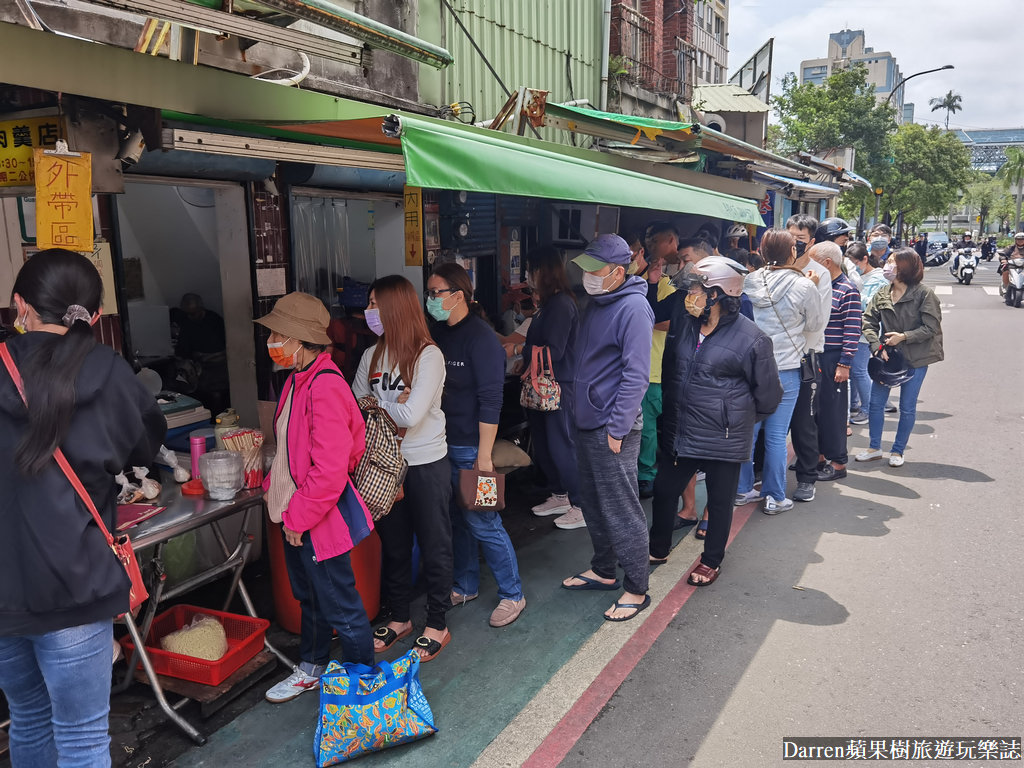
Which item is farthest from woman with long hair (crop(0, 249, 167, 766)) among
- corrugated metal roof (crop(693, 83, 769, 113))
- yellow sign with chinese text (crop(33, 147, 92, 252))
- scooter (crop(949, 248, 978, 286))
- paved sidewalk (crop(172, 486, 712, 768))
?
scooter (crop(949, 248, 978, 286))

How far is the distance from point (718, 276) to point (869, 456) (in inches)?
146

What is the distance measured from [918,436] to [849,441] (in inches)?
29.8

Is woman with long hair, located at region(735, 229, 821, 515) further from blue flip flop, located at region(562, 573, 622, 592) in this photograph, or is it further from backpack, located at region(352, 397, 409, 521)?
backpack, located at region(352, 397, 409, 521)

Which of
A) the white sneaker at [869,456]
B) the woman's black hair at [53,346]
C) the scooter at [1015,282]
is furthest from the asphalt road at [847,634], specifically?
the scooter at [1015,282]

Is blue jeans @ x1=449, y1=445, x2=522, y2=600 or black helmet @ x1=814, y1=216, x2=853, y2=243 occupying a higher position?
black helmet @ x1=814, y1=216, x2=853, y2=243

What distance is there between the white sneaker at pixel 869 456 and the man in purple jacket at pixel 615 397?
3725mm

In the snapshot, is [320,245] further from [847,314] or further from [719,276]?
[847,314]

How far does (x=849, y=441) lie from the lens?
765 cm

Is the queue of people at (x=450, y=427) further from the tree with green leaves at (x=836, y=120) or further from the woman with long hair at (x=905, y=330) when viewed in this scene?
the tree with green leaves at (x=836, y=120)

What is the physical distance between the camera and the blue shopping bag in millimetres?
2887

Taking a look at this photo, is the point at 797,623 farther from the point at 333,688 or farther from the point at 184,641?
the point at 184,641

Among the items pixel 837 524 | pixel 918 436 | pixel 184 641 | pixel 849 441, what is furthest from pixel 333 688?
pixel 918 436

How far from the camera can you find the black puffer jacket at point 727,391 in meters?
4.20

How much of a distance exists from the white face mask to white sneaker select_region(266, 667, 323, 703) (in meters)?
2.37
